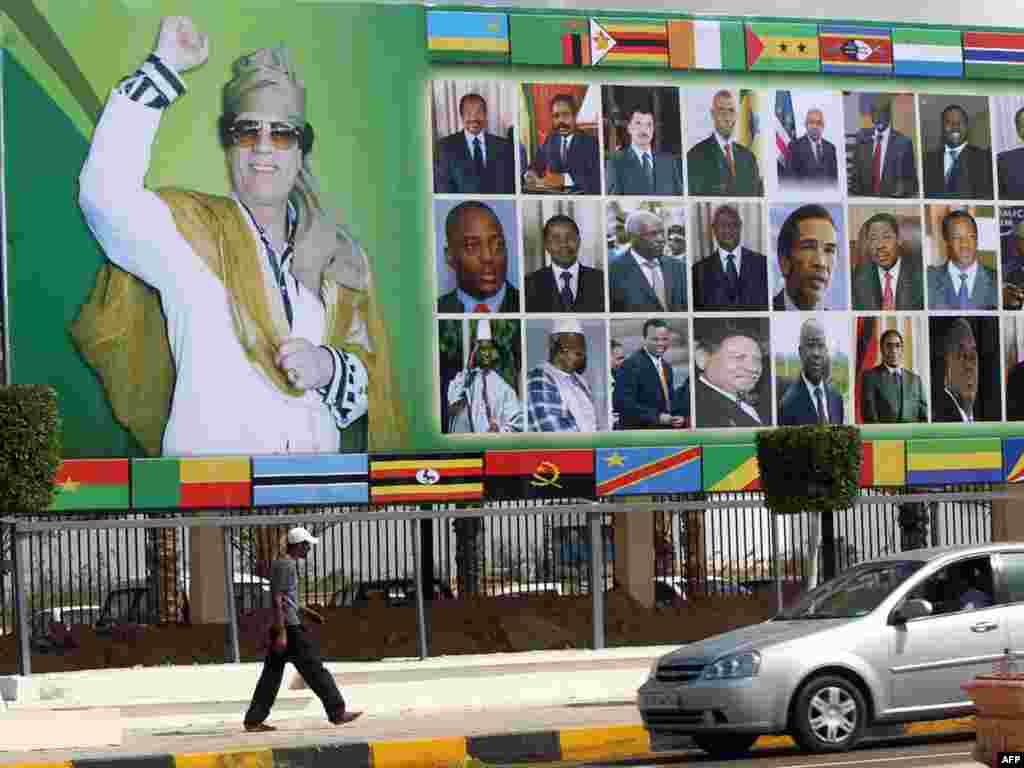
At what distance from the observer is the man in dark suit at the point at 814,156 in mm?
32594

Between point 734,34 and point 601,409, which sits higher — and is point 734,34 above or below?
above

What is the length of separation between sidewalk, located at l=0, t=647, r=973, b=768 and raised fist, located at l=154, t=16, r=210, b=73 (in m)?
11.3

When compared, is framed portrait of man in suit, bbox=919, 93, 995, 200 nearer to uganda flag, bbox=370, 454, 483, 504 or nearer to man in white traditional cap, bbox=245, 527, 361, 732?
uganda flag, bbox=370, 454, 483, 504

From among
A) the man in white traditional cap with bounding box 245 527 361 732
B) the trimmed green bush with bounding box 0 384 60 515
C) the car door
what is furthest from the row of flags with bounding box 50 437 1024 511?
the car door

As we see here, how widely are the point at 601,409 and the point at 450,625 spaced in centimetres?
455

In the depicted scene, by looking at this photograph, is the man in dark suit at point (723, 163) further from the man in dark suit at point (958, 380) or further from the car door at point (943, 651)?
the car door at point (943, 651)

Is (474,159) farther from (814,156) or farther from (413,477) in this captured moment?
(814,156)

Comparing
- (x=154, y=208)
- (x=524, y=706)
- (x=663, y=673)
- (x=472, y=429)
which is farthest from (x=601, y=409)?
(x=663, y=673)

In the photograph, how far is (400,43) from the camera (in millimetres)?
31266

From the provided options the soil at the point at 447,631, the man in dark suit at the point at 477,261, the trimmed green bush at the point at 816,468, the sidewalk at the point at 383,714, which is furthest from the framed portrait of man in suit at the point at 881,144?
the sidewalk at the point at 383,714

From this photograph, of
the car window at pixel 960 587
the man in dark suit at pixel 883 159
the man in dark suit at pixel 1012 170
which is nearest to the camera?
the car window at pixel 960 587

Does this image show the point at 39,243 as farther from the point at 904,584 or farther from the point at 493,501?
the point at 904,584

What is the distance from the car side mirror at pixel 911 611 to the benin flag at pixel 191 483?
16893mm

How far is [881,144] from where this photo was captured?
32938 mm
